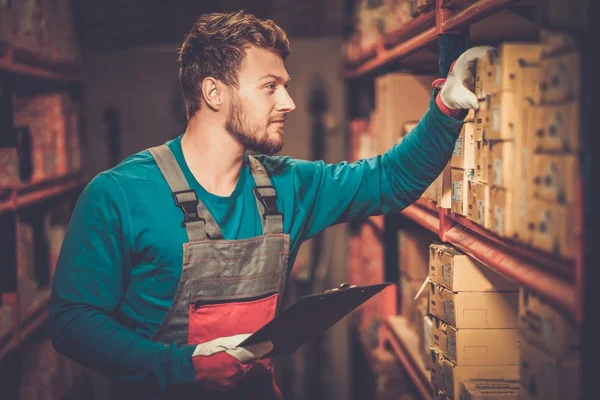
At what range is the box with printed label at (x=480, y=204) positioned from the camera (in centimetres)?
156

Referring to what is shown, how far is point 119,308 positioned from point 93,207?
1.14ft

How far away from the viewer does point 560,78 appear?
1163 mm

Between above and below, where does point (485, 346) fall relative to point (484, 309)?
below

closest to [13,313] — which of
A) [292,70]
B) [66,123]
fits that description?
[66,123]

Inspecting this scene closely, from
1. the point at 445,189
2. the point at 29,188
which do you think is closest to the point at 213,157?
the point at 445,189

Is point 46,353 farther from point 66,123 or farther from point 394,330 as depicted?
point 394,330

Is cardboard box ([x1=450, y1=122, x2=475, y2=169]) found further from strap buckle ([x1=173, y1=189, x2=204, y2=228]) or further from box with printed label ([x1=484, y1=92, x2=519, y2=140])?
strap buckle ([x1=173, y1=189, x2=204, y2=228])

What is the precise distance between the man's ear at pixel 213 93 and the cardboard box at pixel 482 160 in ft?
2.76

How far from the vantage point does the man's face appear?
201 centimetres

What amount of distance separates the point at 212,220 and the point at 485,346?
90 centimetres

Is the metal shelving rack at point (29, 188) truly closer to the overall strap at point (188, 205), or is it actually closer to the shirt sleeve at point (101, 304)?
the shirt sleeve at point (101, 304)

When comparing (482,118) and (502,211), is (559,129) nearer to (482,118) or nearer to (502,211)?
(502,211)

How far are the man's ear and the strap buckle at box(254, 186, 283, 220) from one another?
300 millimetres

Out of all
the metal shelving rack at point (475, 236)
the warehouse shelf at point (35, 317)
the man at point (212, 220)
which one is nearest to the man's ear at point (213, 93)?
the man at point (212, 220)
